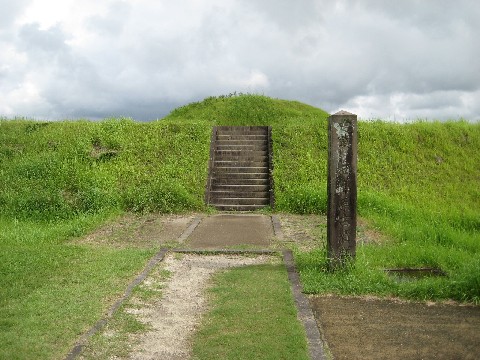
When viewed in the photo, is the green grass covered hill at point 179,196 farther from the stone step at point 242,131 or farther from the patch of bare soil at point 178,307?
the patch of bare soil at point 178,307

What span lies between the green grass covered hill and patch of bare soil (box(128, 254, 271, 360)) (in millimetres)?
621

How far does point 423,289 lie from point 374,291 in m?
0.66

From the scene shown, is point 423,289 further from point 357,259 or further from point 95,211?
point 95,211

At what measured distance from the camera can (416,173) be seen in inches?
679

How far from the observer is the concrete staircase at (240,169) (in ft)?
51.0

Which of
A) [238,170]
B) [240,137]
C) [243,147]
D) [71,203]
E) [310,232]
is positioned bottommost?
[310,232]

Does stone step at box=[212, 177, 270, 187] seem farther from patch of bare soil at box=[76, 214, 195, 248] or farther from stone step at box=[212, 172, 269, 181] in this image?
patch of bare soil at box=[76, 214, 195, 248]

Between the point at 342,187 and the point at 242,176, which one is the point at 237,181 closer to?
the point at 242,176

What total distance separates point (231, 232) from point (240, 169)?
226 inches

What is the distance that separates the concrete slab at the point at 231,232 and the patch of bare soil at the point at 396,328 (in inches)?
142

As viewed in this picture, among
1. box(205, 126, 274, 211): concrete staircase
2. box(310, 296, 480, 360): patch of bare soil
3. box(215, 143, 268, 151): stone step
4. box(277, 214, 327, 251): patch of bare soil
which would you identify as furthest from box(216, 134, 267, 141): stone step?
box(310, 296, 480, 360): patch of bare soil

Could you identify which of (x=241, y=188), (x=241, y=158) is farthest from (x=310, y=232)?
(x=241, y=158)

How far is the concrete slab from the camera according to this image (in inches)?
405

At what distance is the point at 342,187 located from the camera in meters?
7.71
